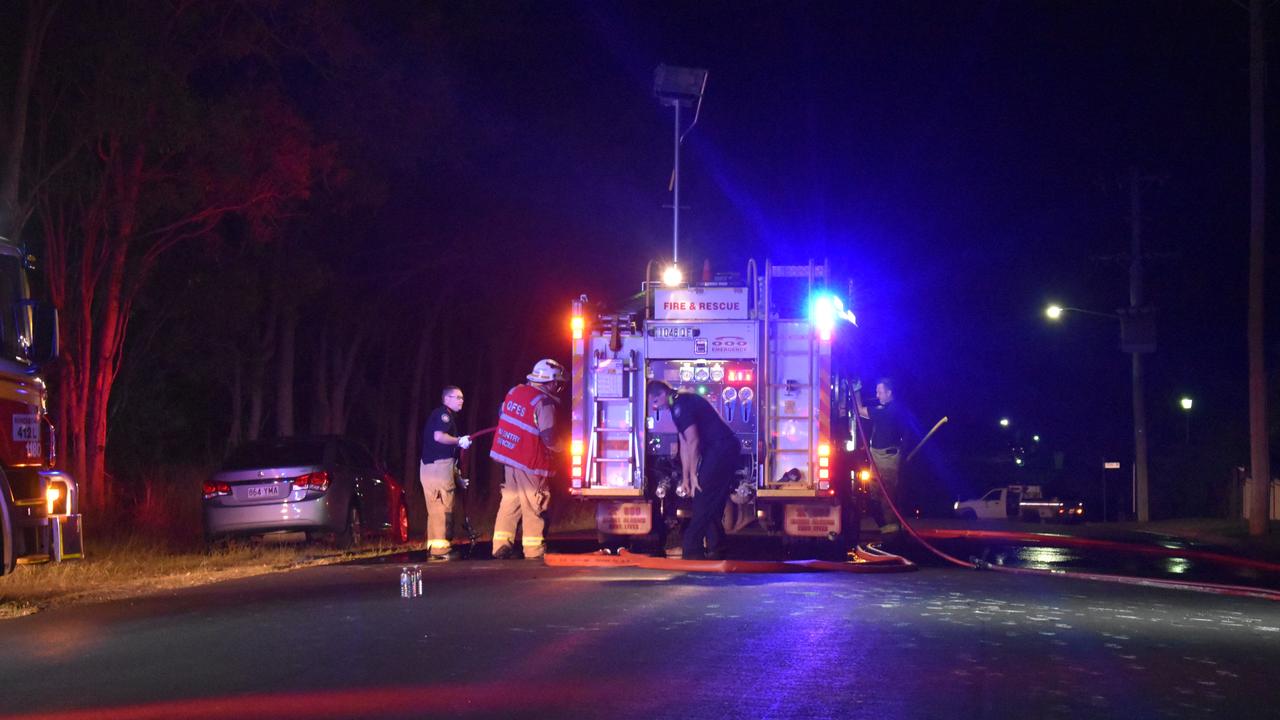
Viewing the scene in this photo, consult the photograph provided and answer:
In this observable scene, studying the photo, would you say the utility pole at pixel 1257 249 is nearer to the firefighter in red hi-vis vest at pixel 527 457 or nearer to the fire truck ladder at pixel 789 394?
the fire truck ladder at pixel 789 394

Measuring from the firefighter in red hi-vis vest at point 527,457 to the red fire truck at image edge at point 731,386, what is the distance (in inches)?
14.8

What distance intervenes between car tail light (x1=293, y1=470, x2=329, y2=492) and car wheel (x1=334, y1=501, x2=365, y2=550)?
0.69m

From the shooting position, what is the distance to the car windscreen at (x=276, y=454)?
57.2ft

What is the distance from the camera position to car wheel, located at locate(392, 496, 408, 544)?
64.6ft

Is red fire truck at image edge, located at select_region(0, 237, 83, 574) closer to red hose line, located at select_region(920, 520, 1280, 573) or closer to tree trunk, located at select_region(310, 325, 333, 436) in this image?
red hose line, located at select_region(920, 520, 1280, 573)

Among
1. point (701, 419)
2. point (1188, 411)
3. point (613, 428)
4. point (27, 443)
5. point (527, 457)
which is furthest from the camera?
point (1188, 411)

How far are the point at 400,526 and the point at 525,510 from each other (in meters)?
4.70

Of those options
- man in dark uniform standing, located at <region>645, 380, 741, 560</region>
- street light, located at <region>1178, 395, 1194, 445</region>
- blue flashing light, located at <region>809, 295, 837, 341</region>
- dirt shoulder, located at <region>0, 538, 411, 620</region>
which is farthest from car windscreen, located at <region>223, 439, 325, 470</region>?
street light, located at <region>1178, 395, 1194, 445</region>

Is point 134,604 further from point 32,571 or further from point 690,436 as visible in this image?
point 690,436

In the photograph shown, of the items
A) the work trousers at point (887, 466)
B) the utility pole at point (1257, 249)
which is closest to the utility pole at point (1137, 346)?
the utility pole at point (1257, 249)

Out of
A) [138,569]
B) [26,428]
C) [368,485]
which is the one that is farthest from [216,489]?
[26,428]

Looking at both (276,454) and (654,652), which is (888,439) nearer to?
(276,454)

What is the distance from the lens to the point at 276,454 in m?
17.7

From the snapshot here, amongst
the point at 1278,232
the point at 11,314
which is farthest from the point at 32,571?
the point at 1278,232
